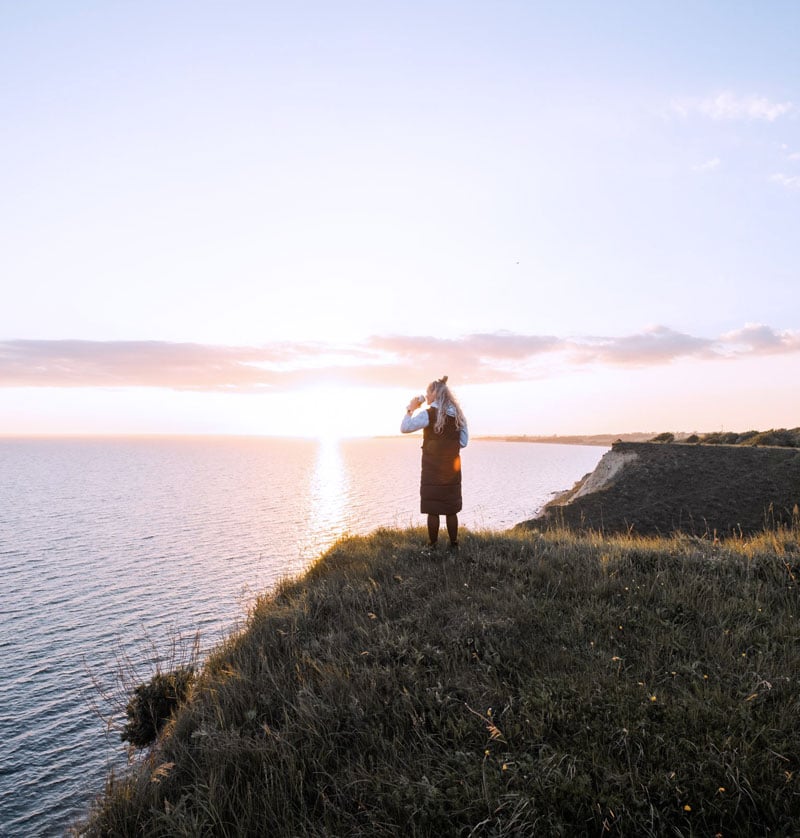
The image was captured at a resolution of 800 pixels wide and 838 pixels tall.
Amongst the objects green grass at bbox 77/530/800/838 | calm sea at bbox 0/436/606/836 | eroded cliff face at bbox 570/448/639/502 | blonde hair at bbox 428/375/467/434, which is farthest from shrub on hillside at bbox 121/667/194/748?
eroded cliff face at bbox 570/448/639/502

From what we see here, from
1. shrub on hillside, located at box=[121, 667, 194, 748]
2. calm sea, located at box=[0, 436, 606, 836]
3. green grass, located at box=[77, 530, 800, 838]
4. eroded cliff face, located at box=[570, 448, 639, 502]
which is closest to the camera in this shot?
green grass, located at box=[77, 530, 800, 838]

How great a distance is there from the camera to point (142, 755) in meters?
8.90

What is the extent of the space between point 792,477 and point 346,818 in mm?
29979

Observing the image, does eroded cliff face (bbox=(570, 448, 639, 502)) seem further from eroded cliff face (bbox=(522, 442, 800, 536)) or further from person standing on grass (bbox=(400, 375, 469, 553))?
person standing on grass (bbox=(400, 375, 469, 553))

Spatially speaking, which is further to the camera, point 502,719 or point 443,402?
point 443,402

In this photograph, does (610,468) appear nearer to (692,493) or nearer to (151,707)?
(692,493)

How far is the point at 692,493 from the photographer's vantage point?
82.8 feet

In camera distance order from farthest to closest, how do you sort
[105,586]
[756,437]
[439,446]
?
1. [756,437]
2. [105,586]
3. [439,446]

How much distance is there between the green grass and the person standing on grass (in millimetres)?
1947

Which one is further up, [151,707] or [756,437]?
[756,437]

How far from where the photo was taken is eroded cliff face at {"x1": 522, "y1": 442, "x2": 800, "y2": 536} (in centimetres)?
2214

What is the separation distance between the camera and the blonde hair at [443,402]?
912 centimetres

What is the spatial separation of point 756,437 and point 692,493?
1565 centimetres

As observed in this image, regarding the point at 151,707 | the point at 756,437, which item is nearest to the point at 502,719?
the point at 151,707
